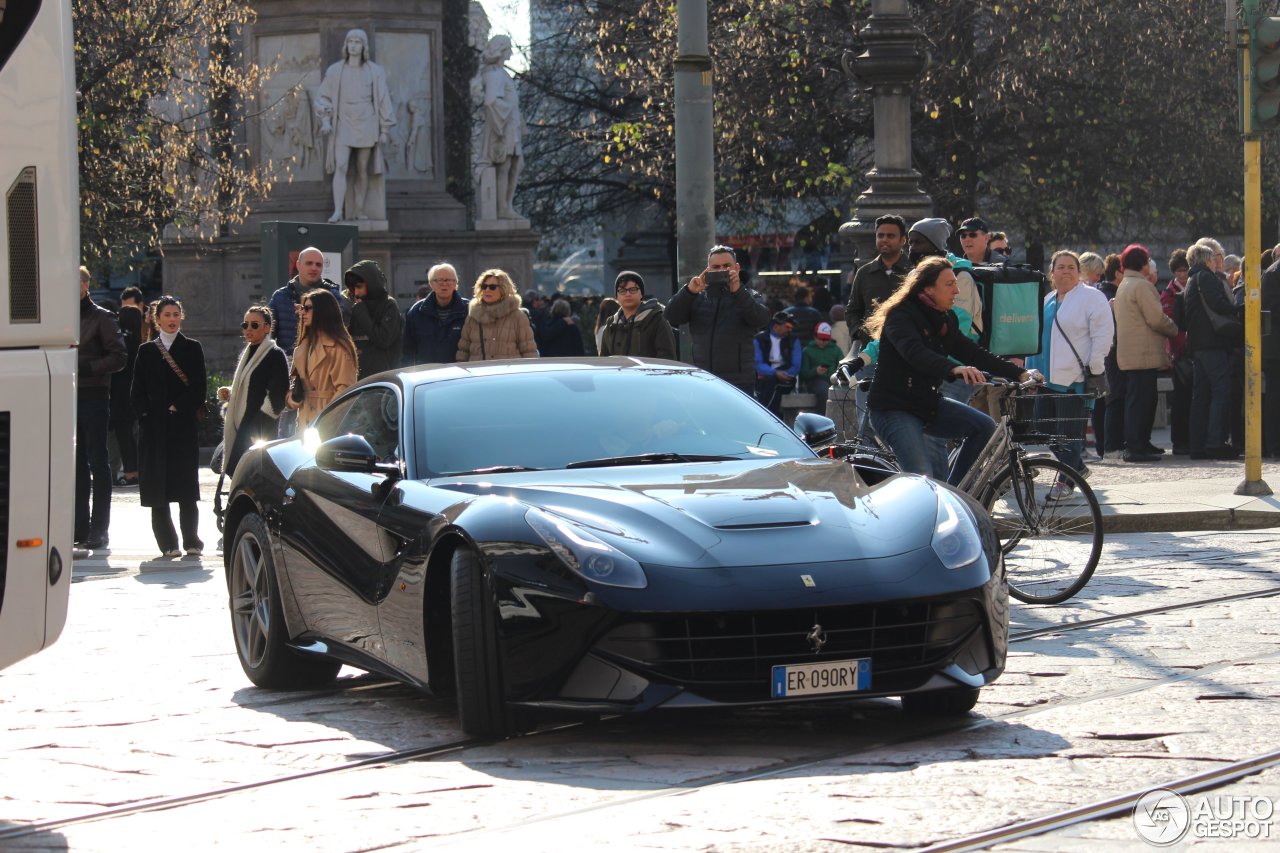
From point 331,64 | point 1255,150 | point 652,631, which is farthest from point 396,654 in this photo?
point 331,64

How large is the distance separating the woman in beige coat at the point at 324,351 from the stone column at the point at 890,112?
15.9 ft

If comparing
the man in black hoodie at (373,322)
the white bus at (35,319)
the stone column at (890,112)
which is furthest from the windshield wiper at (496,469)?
the stone column at (890,112)

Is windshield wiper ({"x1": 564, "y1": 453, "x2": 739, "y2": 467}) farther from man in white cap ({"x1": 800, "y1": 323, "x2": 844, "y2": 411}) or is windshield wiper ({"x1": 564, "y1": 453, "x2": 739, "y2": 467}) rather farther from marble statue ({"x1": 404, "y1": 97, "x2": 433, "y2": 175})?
marble statue ({"x1": 404, "y1": 97, "x2": 433, "y2": 175})

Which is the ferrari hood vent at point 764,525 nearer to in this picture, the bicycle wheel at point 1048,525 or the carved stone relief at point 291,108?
the bicycle wheel at point 1048,525

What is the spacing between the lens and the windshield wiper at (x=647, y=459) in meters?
7.82

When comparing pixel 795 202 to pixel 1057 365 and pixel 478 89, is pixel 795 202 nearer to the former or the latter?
pixel 478 89

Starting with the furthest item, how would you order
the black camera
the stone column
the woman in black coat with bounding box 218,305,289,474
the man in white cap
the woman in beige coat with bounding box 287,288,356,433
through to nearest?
the man in white cap → the stone column → the black camera → the woman in black coat with bounding box 218,305,289,474 → the woman in beige coat with bounding box 287,288,356,433

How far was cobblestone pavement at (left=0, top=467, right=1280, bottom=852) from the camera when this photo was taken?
5715mm

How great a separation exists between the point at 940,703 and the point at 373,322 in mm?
8477

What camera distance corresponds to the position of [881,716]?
7.39 m

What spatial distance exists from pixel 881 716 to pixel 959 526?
0.71 metres

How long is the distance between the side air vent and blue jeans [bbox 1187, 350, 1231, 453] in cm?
1438

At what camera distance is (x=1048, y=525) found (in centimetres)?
1059

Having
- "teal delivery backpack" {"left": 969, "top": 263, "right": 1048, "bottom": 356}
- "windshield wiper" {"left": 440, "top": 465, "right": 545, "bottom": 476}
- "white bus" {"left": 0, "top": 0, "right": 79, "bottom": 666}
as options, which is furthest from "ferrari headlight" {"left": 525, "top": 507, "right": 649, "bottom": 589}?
"teal delivery backpack" {"left": 969, "top": 263, "right": 1048, "bottom": 356}
